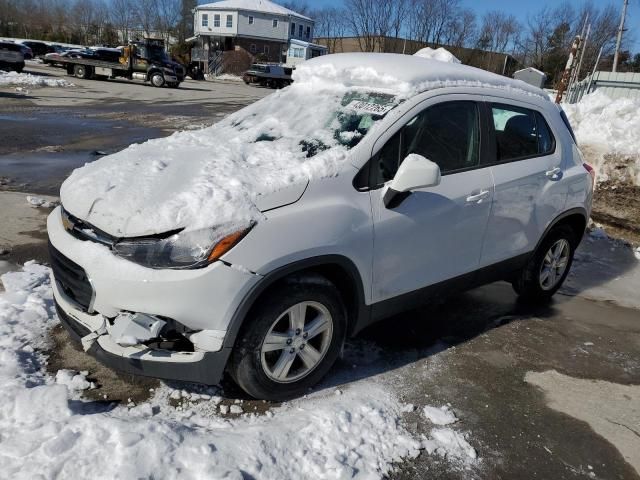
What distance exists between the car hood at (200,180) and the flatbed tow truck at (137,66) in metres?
28.0

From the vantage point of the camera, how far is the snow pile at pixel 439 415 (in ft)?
9.97

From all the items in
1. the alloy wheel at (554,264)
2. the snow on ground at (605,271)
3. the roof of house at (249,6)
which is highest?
the roof of house at (249,6)

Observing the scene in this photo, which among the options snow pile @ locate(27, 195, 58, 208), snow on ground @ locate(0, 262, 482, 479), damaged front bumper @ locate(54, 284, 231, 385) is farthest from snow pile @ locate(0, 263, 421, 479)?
snow pile @ locate(27, 195, 58, 208)

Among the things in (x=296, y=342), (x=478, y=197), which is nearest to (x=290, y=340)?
(x=296, y=342)

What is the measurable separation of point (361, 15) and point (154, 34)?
31.6 meters

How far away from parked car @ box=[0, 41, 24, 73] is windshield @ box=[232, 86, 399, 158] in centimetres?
2906

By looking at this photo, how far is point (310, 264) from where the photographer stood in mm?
2787

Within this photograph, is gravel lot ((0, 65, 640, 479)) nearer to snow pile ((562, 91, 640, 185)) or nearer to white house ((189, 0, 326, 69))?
snow pile ((562, 91, 640, 185))

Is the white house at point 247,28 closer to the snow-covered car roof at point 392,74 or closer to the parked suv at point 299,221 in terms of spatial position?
the snow-covered car roof at point 392,74

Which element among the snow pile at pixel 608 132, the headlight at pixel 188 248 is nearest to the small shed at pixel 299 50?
the snow pile at pixel 608 132

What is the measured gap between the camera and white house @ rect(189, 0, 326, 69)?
6219cm

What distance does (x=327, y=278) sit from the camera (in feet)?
9.95

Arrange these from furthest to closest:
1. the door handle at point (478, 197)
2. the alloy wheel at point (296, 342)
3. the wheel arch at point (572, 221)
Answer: the wheel arch at point (572, 221) < the door handle at point (478, 197) < the alloy wheel at point (296, 342)

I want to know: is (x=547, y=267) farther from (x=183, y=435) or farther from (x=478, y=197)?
(x=183, y=435)
